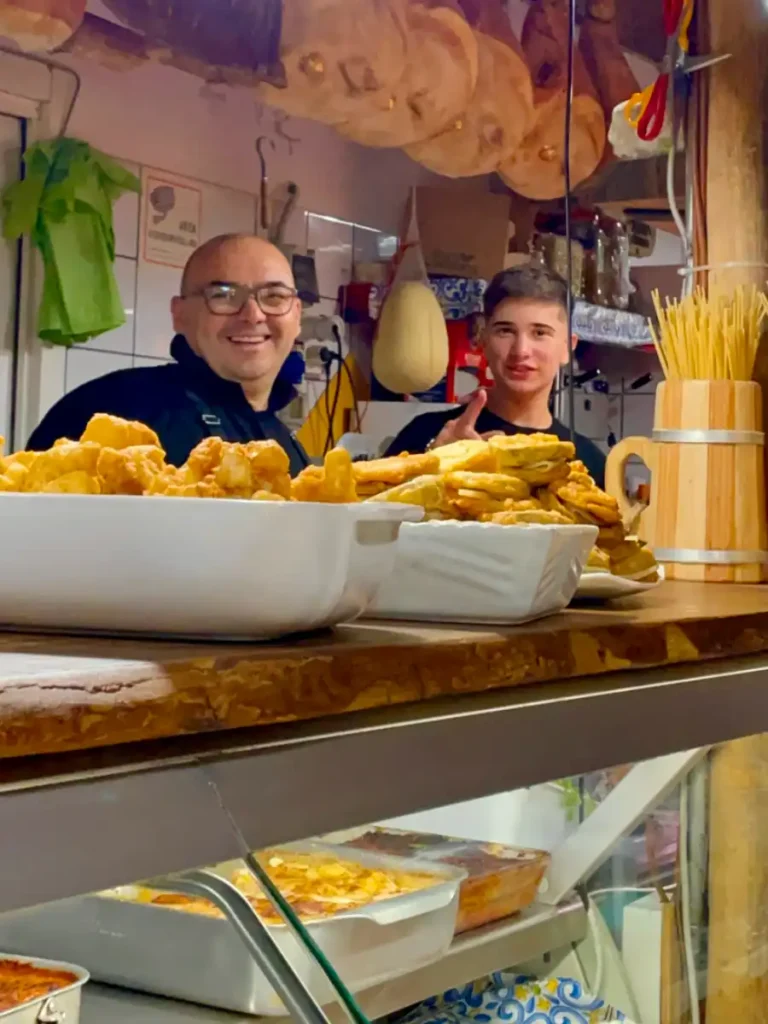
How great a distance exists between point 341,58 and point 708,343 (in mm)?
820

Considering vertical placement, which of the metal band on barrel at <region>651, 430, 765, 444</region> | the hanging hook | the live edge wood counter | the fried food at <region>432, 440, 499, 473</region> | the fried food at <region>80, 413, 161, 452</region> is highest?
the hanging hook

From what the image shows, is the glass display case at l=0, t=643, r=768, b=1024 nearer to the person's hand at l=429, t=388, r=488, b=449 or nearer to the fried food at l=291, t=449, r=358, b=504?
the fried food at l=291, t=449, r=358, b=504

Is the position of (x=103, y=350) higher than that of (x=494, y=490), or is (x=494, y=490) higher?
(x=103, y=350)

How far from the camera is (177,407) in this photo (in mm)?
1801

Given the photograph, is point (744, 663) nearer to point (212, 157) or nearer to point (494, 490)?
point (494, 490)

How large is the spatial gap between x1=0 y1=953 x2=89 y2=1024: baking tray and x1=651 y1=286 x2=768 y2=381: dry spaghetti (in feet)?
3.22

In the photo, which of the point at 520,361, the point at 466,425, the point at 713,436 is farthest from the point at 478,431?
the point at 713,436

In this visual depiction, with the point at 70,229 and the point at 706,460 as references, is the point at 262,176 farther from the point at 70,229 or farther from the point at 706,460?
the point at 706,460

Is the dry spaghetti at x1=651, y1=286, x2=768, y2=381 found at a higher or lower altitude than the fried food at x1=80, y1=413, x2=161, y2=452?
higher

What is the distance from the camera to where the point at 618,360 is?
239 cm

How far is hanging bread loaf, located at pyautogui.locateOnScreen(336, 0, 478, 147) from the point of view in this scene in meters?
2.03

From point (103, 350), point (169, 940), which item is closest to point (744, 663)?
point (169, 940)

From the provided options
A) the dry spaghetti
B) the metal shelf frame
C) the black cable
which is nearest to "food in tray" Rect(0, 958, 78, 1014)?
the metal shelf frame

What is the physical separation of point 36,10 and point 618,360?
3.98 feet
